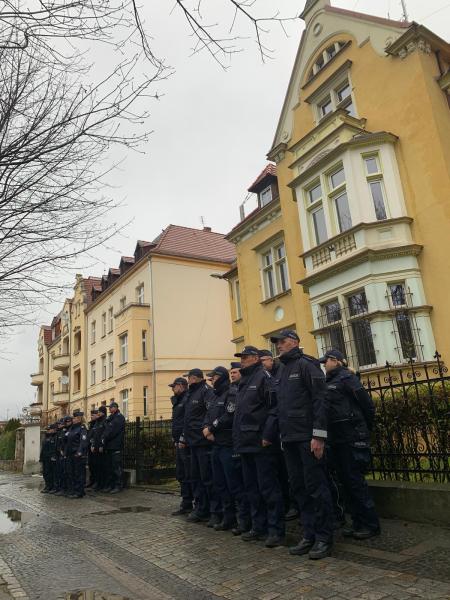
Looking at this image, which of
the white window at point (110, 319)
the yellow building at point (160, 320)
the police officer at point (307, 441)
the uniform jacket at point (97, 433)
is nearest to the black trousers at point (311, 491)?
the police officer at point (307, 441)

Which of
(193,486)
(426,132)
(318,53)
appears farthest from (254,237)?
(193,486)

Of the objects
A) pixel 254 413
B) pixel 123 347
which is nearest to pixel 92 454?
pixel 254 413

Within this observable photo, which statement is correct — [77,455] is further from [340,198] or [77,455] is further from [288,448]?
[340,198]

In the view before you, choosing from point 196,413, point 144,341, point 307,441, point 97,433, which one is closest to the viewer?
point 307,441

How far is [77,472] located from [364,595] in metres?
9.38

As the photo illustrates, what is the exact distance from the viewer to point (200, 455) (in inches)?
274

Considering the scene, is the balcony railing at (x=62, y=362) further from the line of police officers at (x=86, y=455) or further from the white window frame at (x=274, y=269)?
the line of police officers at (x=86, y=455)

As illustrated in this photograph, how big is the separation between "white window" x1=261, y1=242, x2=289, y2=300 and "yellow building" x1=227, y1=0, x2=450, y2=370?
0.75m

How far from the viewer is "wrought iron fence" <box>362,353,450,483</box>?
5.39 metres

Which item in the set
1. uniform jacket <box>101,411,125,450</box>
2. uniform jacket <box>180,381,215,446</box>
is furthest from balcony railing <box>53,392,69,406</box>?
uniform jacket <box>180,381,215,446</box>

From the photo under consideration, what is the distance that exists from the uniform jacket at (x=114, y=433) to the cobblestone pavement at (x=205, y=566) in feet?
13.8

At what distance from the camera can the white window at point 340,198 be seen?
13156mm

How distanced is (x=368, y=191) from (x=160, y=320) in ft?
57.4

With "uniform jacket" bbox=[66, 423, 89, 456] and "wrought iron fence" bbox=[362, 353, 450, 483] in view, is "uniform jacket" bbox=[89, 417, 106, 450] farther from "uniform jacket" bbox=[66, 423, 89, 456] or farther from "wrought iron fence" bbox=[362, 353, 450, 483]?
"wrought iron fence" bbox=[362, 353, 450, 483]
